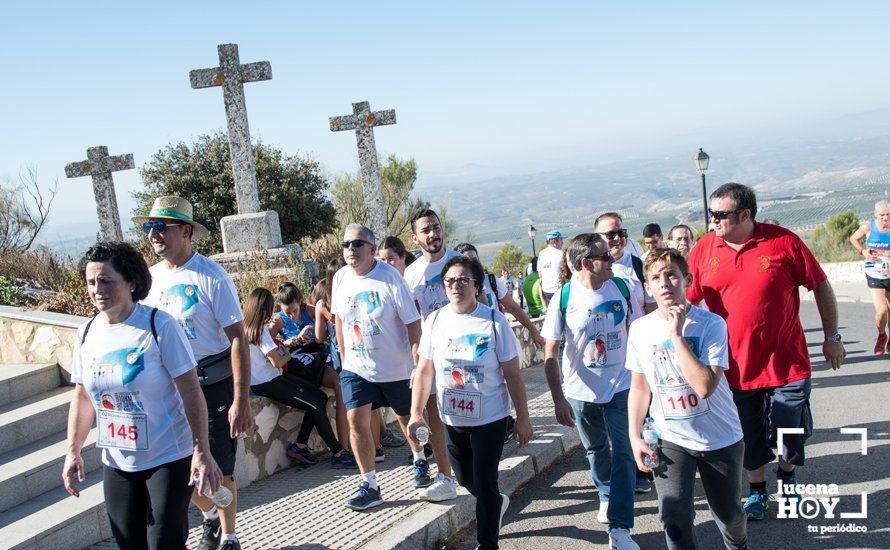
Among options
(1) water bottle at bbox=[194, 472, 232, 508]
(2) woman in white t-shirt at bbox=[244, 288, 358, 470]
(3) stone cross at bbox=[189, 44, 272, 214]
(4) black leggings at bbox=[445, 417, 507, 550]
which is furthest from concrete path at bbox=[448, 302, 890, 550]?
(3) stone cross at bbox=[189, 44, 272, 214]

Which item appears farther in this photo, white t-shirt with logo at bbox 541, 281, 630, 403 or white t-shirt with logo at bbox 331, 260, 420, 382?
white t-shirt with logo at bbox 331, 260, 420, 382

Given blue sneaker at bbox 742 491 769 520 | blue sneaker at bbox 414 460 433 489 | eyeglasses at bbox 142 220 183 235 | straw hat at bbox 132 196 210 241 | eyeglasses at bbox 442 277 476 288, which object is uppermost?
straw hat at bbox 132 196 210 241

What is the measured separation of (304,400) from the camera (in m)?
6.19

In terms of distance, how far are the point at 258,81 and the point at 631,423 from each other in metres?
12.0

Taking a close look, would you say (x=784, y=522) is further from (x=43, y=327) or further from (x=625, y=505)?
(x=43, y=327)

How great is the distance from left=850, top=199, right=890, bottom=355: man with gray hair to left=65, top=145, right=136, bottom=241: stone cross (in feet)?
41.3

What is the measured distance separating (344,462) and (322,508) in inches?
41.3

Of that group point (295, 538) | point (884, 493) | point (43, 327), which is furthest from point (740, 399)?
point (43, 327)

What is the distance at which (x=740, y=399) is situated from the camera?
181 inches

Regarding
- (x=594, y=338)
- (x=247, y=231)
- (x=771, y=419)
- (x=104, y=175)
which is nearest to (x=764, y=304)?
(x=771, y=419)

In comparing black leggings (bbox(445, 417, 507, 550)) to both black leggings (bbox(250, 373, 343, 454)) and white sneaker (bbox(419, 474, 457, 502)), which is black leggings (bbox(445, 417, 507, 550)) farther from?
black leggings (bbox(250, 373, 343, 454))

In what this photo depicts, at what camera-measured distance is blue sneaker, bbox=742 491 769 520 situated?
4.64m

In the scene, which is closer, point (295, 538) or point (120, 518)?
point (120, 518)

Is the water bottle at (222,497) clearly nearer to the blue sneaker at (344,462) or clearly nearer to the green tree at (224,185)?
the blue sneaker at (344,462)
